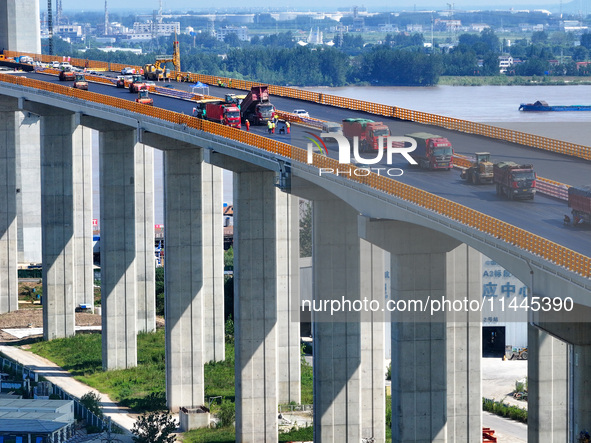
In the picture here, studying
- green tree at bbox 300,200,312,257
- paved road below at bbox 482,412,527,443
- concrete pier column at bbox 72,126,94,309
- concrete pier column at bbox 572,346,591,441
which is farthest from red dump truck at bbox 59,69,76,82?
concrete pier column at bbox 572,346,591,441

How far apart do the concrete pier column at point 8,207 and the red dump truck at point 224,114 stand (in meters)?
29.2

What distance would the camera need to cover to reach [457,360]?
1964 inches

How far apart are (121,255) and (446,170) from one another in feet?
85.4

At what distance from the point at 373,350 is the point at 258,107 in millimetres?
14301

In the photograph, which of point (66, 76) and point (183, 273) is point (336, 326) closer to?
point (183, 273)

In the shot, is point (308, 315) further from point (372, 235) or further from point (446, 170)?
point (372, 235)

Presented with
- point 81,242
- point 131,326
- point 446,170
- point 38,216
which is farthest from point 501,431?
point 38,216

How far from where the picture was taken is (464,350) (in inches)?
1962

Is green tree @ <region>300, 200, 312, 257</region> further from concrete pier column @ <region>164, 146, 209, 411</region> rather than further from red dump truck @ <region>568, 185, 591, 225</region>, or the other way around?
red dump truck @ <region>568, 185, 591, 225</region>

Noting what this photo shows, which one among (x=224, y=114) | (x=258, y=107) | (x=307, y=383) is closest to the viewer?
(x=224, y=114)

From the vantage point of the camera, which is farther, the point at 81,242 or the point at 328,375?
the point at 81,242

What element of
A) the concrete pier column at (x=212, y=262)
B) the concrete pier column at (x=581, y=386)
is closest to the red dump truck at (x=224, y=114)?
the concrete pier column at (x=212, y=262)

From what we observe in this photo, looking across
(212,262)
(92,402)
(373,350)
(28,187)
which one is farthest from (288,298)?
(28,187)

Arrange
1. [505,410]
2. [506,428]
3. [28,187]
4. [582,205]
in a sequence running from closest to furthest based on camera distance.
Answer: [582,205] → [506,428] → [505,410] → [28,187]
